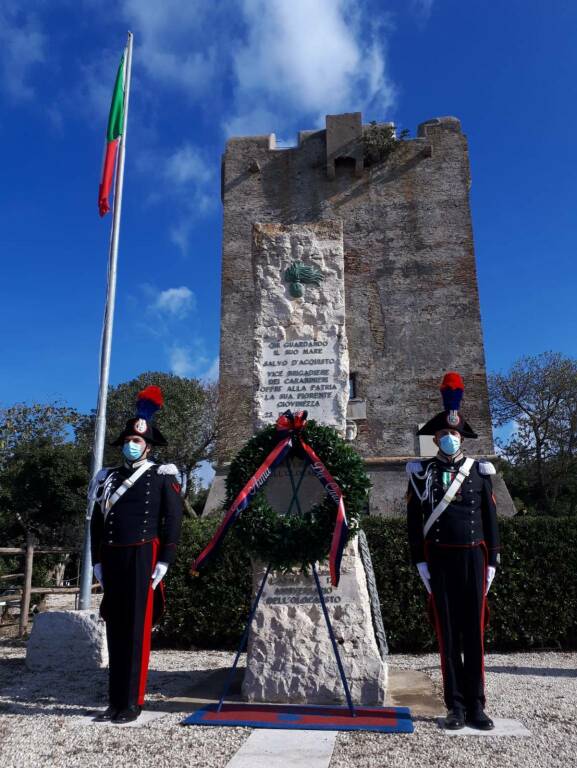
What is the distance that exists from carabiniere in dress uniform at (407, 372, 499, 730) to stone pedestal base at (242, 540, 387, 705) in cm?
75

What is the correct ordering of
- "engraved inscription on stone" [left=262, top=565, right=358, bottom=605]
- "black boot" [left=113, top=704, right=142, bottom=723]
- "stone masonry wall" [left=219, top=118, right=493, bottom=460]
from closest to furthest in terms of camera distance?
"black boot" [left=113, top=704, right=142, bottom=723], "engraved inscription on stone" [left=262, top=565, right=358, bottom=605], "stone masonry wall" [left=219, top=118, right=493, bottom=460]

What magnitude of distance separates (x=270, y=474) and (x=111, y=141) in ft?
23.1

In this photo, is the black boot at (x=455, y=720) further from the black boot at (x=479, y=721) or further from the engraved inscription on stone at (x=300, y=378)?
the engraved inscription on stone at (x=300, y=378)

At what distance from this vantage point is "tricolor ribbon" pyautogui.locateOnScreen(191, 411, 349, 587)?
15.2ft

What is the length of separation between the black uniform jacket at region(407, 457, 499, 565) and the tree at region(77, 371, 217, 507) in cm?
1607

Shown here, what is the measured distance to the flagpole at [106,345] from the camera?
721cm

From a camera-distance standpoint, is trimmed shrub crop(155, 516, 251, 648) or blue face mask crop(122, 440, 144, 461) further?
trimmed shrub crop(155, 516, 251, 648)

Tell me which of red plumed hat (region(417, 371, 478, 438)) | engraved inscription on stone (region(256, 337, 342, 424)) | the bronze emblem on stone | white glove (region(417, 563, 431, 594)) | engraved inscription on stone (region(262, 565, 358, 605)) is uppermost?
the bronze emblem on stone

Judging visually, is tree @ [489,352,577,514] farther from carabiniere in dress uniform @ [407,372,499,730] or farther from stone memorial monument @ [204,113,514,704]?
carabiniere in dress uniform @ [407,372,499,730]

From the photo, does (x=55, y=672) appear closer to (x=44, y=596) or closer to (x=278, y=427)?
(x=278, y=427)

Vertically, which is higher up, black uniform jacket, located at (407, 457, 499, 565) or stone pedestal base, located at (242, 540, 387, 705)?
black uniform jacket, located at (407, 457, 499, 565)

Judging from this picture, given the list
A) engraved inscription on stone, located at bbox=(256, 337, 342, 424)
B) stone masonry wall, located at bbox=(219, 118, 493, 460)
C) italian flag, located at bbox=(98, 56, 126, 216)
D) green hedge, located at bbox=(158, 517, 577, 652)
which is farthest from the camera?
stone masonry wall, located at bbox=(219, 118, 493, 460)

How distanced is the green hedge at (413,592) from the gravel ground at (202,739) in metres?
1.92

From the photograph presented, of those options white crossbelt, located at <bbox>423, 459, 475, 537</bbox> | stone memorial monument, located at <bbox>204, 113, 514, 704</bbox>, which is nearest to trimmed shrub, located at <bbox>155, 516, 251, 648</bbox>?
white crossbelt, located at <bbox>423, 459, 475, 537</bbox>
